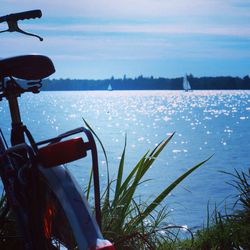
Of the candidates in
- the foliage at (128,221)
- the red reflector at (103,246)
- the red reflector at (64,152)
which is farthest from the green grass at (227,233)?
the red reflector at (64,152)

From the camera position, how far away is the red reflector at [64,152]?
2.35m

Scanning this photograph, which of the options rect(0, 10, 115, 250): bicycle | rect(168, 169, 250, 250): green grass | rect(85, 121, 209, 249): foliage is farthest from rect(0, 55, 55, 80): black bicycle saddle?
rect(168, 169, 250, 250): green grass

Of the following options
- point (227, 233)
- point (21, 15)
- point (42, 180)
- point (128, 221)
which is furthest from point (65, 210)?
point (227, 233)

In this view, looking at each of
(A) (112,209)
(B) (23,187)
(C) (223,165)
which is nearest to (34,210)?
(B) (23,187)

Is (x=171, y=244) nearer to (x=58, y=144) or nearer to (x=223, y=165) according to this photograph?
(x=58, y=144)

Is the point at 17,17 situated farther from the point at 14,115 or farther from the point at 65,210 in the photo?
the point at 65,210

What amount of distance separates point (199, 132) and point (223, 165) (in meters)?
37.0

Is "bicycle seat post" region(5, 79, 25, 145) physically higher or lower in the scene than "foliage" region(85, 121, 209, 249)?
higher

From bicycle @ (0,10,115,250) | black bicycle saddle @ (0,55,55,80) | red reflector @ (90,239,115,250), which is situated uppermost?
black bicycle saddle @ (0,55,55,80)

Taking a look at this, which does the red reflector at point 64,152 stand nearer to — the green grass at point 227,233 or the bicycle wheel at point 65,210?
the bicycle wheel at point 65,210

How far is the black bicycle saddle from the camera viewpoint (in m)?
2.66

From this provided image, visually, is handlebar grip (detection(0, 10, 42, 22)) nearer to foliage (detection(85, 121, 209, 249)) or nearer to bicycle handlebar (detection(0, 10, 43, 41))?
bicycle handlebar (detection(0, 10, 43, 41))

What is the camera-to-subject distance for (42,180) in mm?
2584

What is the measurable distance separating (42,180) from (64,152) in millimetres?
284
